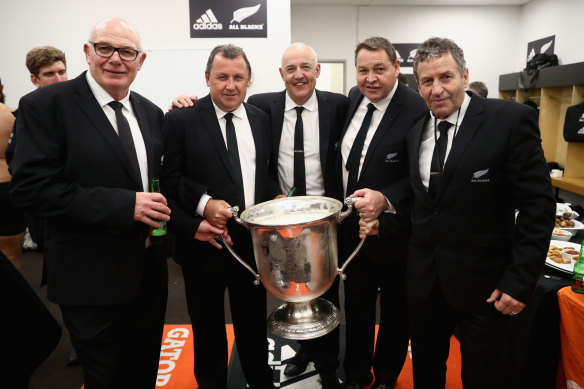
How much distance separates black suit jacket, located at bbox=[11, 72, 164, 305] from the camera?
4.93 ft

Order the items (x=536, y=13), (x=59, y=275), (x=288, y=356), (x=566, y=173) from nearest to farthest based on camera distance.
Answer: (x=59, y=275) → (x=288, y=356) → (x=566, y=173) → (x=536, y=13)

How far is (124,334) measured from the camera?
6.03 ft

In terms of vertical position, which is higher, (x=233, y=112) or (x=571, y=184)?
(x=233, y=112)

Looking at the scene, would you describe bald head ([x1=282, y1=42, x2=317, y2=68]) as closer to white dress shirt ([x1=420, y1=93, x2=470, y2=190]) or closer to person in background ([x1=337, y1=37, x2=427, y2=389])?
person in background ([x1=337, y1=37, x2=427, y2=389])

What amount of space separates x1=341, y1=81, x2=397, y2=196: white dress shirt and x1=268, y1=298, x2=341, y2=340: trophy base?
852 millimetres

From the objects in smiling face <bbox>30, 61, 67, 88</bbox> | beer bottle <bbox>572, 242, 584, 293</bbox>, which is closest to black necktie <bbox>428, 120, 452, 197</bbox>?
beer bottle <bbox>572, 242, 584, 293</bbox>

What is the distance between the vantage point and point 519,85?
696 cm

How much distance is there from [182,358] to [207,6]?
12.8 feet

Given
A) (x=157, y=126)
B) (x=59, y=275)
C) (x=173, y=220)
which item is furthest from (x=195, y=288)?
(x=157, y=126)

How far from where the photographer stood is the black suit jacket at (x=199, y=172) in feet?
6.47

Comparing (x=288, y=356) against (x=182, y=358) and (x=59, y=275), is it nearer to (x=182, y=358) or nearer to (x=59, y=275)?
(x=182, y=358)

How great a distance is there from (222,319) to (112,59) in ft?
4.37

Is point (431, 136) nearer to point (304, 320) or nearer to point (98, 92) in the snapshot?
point (304, 320)

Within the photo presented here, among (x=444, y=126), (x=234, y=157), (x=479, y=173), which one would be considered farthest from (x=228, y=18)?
(x=479, y=173)
